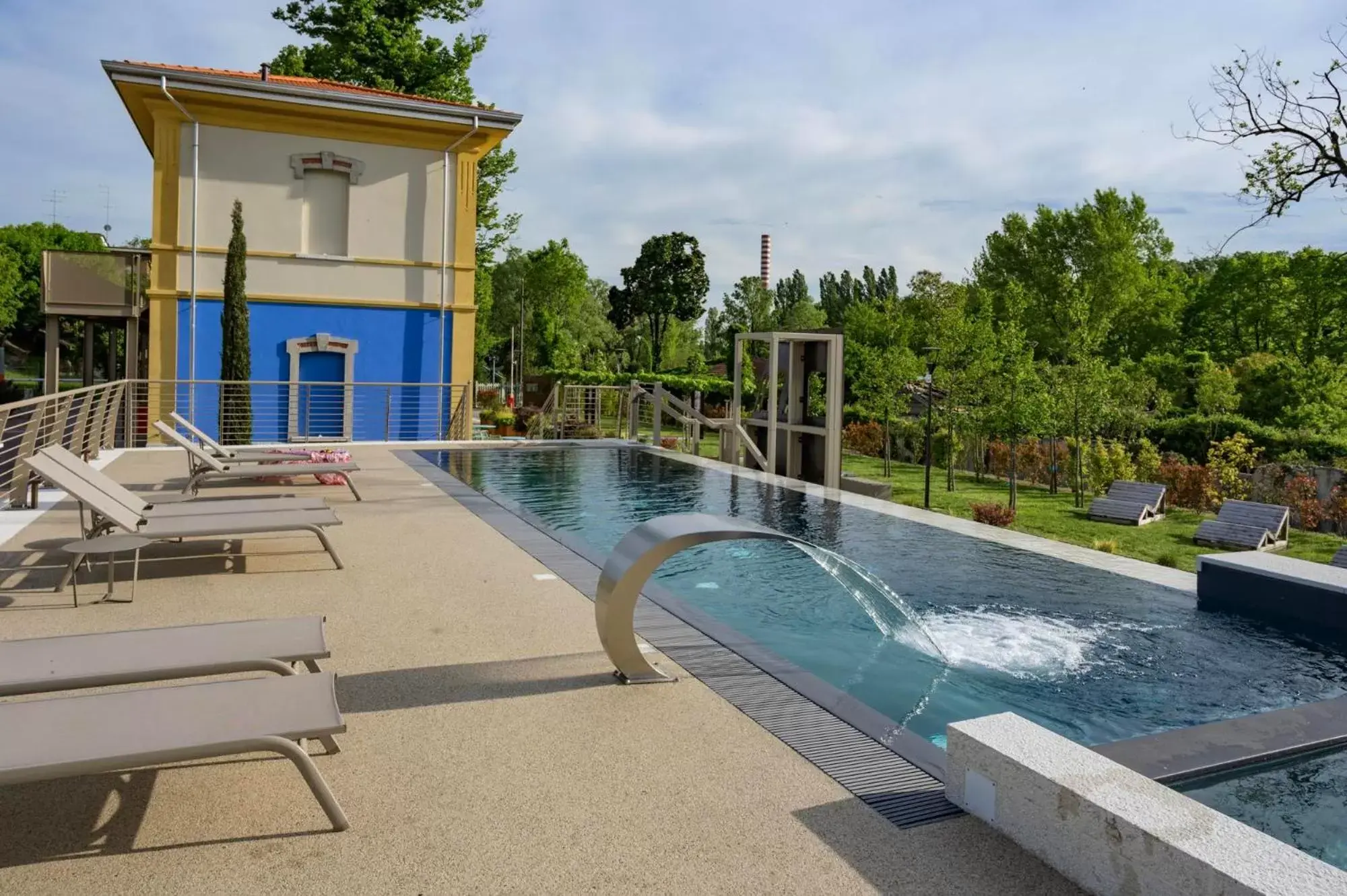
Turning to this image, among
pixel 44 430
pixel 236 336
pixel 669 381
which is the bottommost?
pixel 44 430

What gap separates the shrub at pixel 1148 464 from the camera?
21.2 m

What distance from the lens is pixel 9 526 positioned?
8.70m

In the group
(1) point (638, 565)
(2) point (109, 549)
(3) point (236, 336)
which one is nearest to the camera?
(1) point (638, 565)

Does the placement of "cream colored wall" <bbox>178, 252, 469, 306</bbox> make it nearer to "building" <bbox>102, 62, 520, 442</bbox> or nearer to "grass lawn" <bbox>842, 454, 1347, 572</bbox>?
"building" <bbox>102, 62, 520, 442</bbox>

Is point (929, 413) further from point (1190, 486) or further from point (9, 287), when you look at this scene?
point (9, 287)

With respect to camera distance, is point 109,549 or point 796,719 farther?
point 109,549

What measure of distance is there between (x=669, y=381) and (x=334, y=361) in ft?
60.8

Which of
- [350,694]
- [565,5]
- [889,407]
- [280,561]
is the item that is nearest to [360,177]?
[565,5]

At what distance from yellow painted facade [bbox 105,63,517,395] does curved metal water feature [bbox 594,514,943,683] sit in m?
19.5

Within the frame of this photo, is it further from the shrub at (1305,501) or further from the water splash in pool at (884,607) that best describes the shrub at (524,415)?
the water splash in pool at (884,607)

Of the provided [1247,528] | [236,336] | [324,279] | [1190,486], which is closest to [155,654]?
[1247,528]

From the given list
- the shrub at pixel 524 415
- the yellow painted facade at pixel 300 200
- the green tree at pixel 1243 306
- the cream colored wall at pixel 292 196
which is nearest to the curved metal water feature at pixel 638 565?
the yellow painted facade at pixel 300 200

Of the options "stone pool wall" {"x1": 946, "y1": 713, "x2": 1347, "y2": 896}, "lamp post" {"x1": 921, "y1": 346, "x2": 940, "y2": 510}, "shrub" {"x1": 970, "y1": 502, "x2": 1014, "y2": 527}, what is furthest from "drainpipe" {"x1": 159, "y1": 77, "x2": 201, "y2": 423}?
"stone pool wall" {"x1": 946, "y1": 713, "x2": 1347, "y2": 896}

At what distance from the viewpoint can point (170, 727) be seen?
3156 millimetres
